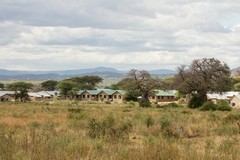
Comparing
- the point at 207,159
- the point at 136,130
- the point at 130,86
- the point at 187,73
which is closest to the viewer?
the point at 207,159

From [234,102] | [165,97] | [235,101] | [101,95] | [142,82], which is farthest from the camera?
[101,95]

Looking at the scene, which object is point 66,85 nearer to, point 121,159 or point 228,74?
point 228,74

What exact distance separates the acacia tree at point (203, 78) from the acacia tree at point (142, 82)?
9.75m

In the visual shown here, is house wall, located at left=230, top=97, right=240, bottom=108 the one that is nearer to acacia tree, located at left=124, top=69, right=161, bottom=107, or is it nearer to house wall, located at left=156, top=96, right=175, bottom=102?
acacia tree, located at left=124, top=69, right=161, bottom=107

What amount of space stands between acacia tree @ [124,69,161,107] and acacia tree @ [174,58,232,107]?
975cm

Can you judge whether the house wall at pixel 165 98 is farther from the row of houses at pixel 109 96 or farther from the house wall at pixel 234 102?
the house wall at pixel 234 102

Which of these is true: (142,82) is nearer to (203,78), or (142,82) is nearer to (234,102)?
(203,78)

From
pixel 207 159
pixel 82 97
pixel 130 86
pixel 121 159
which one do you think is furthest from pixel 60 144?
pixel 82 97

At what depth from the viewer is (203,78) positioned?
72875 mm

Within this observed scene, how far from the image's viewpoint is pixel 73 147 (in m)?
8.87

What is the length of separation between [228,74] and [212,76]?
3185 mm

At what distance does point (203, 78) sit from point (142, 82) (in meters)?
15.5

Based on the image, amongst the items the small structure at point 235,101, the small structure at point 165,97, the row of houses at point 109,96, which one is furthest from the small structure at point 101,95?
the small structure at point 235,101

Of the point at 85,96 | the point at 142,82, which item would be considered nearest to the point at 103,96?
the point at 85,96
